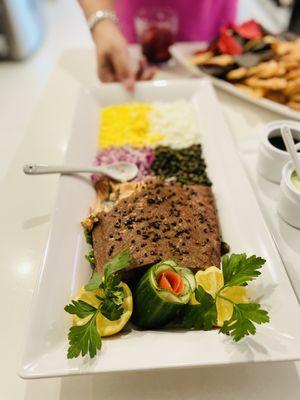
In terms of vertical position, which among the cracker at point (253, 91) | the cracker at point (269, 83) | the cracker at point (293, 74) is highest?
the cracker at point (293, 74)

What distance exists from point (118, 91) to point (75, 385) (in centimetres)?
142

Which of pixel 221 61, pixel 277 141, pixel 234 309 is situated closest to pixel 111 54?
pixel 221 61

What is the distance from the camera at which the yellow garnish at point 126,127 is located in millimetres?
1697

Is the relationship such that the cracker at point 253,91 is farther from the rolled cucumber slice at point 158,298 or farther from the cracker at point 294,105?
the rolled cucumber slice at point 158,298

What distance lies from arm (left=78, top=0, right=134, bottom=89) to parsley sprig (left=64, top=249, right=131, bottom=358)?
3.92 ft

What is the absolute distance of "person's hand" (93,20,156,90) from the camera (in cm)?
199

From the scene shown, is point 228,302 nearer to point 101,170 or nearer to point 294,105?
point 101,170

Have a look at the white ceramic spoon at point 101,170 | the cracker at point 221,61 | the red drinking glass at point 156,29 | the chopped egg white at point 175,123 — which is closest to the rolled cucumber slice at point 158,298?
the white ceramic spoon at point 101,170

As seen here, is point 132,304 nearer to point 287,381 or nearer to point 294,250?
point 287,381

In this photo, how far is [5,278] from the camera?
1.25 m

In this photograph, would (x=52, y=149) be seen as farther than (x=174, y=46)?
No

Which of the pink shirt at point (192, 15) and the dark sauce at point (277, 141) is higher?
the pink shirt at point (192, 15)

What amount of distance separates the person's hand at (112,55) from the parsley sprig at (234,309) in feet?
4.03

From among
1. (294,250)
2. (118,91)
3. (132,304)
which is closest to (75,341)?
(132,304)
